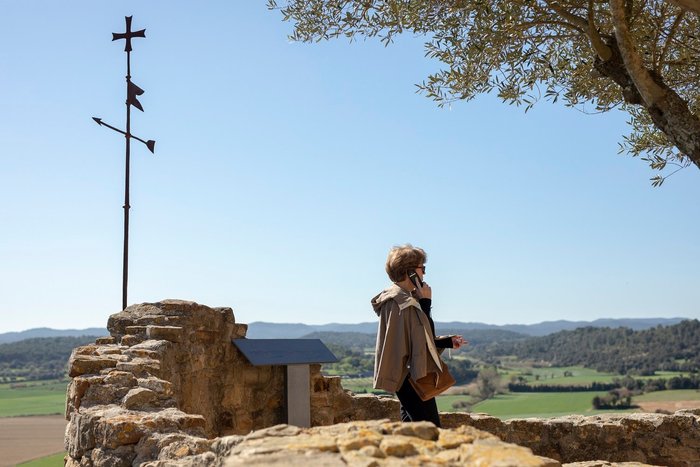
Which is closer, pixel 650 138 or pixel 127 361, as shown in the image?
pixel 127 361

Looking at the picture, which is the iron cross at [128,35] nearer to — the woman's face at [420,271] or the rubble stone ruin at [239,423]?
the rubble stone ruin at [239,423]

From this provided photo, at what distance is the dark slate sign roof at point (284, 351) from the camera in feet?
33.9

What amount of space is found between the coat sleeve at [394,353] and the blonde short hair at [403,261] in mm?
321

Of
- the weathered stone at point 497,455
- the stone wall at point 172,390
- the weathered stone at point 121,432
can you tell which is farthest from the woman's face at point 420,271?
the weathered stone at point 497,455

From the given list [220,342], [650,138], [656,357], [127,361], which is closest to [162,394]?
[127,361]

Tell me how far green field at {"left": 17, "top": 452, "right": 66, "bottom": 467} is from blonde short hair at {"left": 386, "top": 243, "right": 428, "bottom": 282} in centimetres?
1075

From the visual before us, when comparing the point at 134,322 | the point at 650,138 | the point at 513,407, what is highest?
the point at 650,138

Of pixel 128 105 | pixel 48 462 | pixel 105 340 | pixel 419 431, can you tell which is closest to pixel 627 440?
pixel 105 340

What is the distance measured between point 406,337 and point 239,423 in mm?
4947

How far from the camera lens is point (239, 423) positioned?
10.4m

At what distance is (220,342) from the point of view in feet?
33.7

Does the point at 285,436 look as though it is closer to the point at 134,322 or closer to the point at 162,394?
the point at 162,394

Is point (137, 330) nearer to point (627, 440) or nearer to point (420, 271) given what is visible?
point (420, 271)

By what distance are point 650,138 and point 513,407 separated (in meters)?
6.99
